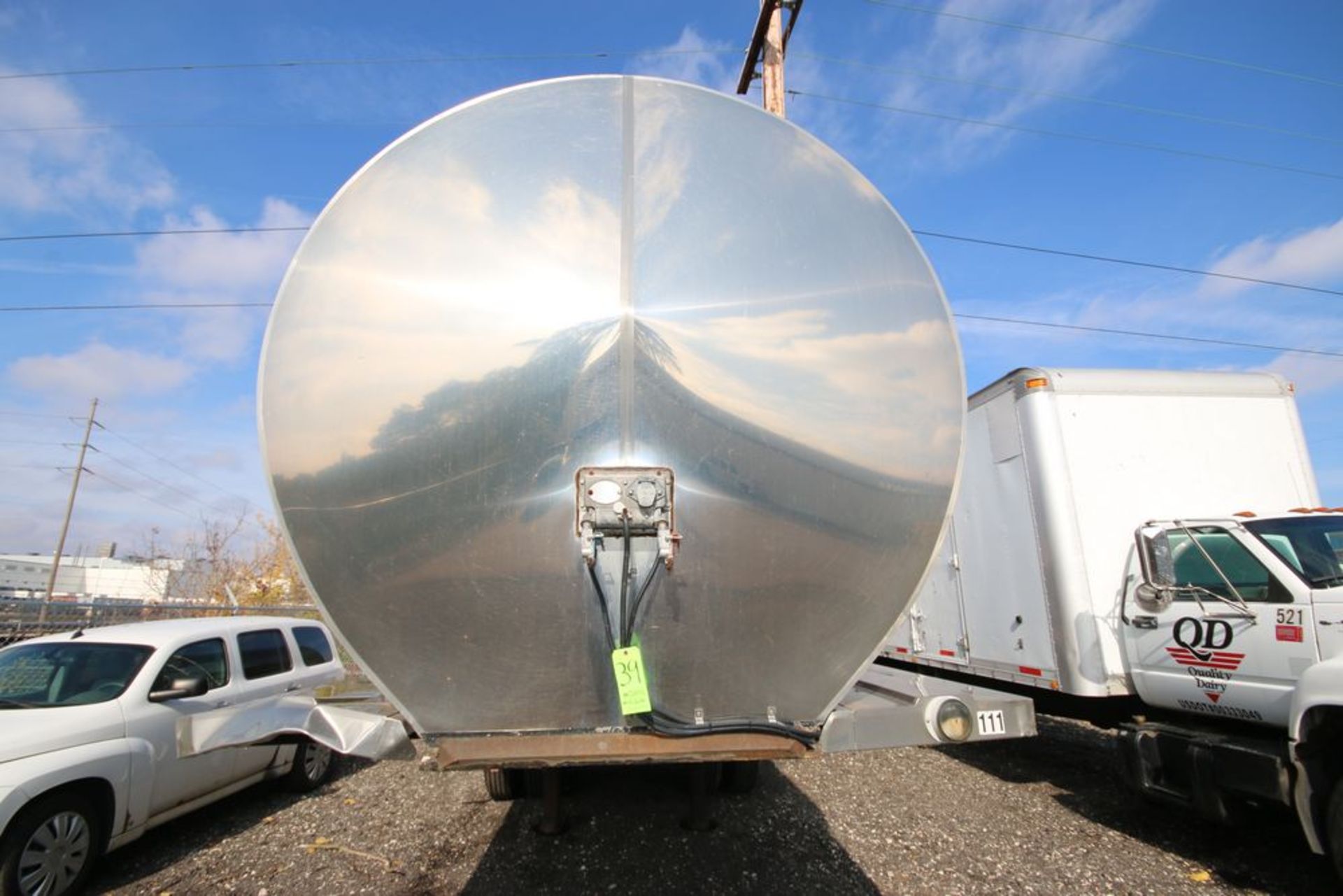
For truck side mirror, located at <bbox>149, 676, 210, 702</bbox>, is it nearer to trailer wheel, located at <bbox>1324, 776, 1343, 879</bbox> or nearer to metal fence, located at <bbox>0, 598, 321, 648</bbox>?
trailer wheel, located at <bbox>1324, 776, 1343, 879</bbox>

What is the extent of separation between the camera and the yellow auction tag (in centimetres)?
204

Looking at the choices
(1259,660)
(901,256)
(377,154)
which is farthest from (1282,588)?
(377,154)

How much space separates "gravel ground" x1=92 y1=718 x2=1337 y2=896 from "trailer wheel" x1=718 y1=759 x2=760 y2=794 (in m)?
0.27

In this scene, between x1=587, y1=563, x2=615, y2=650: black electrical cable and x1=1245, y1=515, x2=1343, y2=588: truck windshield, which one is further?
x1=1245, y1=515, x2=1343, y2=588: truck windshield

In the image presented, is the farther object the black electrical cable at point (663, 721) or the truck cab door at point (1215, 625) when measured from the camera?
the truck cab door at point (1215, 625)

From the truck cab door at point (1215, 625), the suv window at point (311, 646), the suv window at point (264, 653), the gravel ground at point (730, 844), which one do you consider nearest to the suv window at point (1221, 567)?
the truck cab door at point (1215, 625)

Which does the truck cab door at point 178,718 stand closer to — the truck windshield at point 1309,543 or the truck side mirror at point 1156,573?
the truck side mirror at point 1156,573

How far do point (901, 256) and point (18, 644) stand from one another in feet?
22.7

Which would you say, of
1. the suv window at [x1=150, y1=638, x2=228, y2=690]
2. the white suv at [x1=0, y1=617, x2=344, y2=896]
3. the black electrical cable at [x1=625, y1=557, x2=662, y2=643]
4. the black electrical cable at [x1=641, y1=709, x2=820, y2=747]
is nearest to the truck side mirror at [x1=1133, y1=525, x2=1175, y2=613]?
the black electrical cable at [x1=641, y1=709, x2=820, y2=747]

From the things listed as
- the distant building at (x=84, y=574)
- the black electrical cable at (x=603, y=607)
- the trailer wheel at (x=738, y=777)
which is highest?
the distant building at (x=84, y=574)

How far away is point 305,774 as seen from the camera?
19.6ft

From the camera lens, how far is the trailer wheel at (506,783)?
9.85 feet

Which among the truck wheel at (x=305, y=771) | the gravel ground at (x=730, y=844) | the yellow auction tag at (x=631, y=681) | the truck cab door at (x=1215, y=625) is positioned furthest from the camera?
the truck wheel at (x=305, y=771)

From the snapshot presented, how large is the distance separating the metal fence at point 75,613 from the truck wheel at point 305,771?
295 inches
